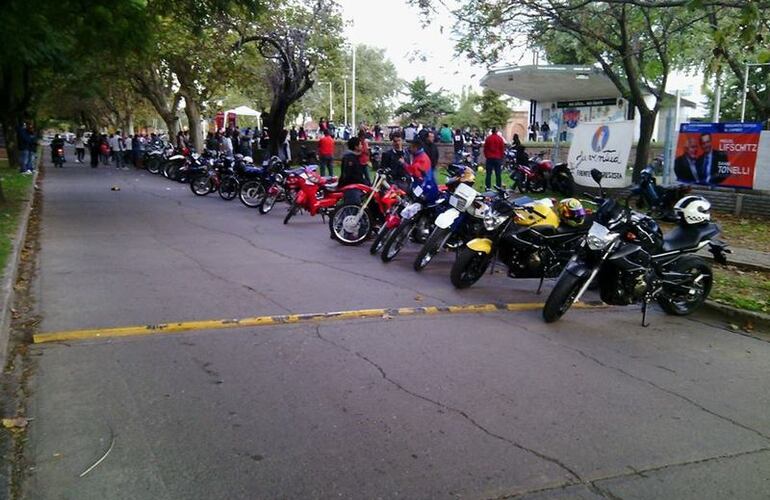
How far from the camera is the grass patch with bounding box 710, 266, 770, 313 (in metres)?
7.17

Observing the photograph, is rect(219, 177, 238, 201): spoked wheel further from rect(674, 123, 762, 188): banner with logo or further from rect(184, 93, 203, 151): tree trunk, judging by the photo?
rect(184, 93, 203, 151): tree trunk

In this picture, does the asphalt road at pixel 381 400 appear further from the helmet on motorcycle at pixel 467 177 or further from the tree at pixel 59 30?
the tree at pixel 59 30

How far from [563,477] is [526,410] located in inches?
34.5

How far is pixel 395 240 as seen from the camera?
9.45 metres

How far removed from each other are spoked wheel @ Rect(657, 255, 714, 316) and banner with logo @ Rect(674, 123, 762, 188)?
6.81m

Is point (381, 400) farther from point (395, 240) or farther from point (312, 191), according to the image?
point (312, 191)

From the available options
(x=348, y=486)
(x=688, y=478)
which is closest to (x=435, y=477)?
(x=348, y=486)

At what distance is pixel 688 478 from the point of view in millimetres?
3582

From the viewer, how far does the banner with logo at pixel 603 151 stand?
1473 cm

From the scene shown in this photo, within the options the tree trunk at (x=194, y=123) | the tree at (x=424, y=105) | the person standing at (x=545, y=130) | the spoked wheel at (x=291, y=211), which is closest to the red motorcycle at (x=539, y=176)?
the spoked wheel at (x=291, y=211)

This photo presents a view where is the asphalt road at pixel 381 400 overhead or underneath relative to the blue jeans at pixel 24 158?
underneath

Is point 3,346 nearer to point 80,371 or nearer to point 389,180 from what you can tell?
point 80,371

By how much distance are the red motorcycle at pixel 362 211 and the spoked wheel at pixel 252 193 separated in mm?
5780

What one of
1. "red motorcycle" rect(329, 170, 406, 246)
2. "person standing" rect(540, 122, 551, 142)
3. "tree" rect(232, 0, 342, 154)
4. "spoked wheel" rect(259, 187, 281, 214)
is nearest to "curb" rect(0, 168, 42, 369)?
"red motorcycle" rect(329, 170, 406, 246)
